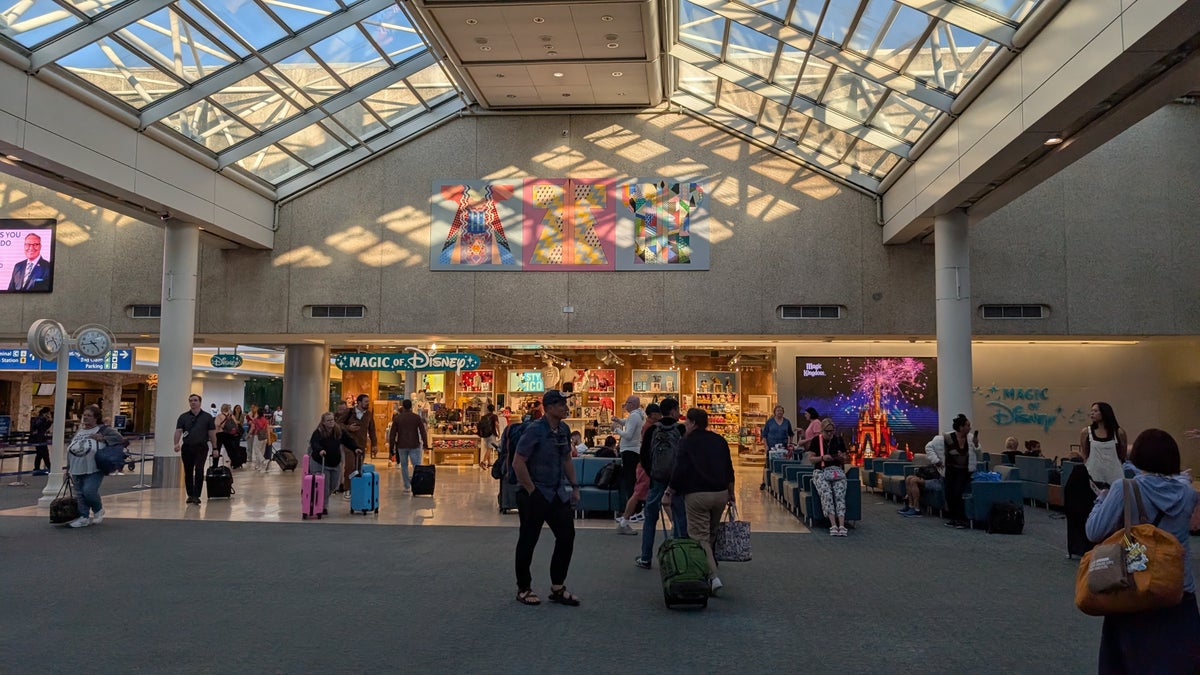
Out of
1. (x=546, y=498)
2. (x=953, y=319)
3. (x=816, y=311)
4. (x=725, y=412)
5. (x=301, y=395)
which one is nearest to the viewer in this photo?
(x=546, y=498)

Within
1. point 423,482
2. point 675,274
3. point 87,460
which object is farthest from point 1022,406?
point 87,460

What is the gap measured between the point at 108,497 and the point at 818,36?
13.2 m

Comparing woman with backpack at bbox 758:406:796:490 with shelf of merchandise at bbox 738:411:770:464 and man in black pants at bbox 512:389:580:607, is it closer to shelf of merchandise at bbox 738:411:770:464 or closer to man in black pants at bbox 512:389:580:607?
shelf of merchandise at bbox 738:411:770:464

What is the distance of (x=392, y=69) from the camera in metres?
16.3

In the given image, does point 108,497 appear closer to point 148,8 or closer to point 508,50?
point 148,8

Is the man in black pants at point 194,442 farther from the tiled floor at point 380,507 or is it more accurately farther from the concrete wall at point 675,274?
the concrete wall at point 675,274

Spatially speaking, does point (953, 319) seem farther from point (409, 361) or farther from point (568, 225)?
point (409, 361)

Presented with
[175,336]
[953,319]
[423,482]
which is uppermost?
[953,319]

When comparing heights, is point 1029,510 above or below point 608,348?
below

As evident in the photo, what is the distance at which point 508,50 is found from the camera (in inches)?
612

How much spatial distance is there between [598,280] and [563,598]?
12.4 meters


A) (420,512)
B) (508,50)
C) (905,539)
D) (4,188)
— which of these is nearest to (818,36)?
(508,50)

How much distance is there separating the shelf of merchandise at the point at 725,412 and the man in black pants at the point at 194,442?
1223cm

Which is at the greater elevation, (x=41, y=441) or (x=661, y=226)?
(x=661, y=226)
